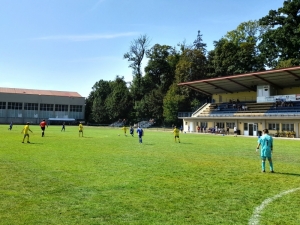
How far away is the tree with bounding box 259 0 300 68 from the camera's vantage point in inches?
2364

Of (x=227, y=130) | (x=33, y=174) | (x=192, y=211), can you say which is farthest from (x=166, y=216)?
(x=227, y=130)

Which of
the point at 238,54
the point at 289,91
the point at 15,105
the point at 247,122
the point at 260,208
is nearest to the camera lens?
the point at 260,208

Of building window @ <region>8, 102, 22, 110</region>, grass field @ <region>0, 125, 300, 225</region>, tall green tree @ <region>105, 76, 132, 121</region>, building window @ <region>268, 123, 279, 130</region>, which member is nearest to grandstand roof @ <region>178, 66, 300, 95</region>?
building window @ <region>268, 123, 279, 130</region>

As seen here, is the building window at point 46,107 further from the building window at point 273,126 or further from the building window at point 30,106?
the building window at point 273,126

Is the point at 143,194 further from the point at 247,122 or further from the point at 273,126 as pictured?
the point at 247,122

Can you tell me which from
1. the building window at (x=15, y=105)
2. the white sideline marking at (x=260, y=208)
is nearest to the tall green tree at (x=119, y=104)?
the building window at (x=15, y=105)

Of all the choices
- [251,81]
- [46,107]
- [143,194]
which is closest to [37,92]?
[46,107]

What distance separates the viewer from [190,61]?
3044 inches

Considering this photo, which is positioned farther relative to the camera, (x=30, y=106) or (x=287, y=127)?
(x=30, y=106)

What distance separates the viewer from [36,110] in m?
100

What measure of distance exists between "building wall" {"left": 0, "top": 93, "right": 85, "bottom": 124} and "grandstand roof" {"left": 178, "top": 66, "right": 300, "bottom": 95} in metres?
57.5

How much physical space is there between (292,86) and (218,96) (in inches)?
630

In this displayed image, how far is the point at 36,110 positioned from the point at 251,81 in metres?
74.8

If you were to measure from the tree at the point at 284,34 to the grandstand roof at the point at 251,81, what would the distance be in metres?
11.7
